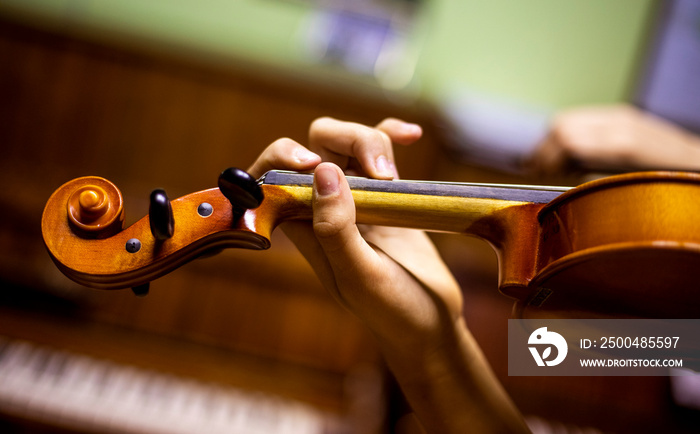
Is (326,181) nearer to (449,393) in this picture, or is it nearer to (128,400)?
(449,393)

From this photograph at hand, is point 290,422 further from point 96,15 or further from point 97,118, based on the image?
point 96,15

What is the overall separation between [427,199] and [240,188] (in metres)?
0.24

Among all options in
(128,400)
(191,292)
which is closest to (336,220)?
(128,400)

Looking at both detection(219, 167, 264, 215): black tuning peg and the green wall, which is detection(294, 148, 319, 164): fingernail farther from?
the green wall

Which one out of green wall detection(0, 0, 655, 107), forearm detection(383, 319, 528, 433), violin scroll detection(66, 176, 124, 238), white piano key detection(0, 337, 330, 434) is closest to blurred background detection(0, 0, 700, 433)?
white piano key detection(0, 337, 330, 434)

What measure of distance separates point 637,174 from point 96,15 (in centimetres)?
219

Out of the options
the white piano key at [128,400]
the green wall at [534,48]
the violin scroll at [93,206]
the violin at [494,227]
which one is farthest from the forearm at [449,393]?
the green wall at [534,48]

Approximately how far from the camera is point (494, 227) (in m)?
0.72

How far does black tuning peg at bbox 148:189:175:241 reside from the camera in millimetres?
619

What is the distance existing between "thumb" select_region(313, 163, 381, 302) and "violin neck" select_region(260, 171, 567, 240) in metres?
0.06

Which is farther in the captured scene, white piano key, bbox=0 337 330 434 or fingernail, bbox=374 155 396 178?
white piano key, bbox=0 337 330 434

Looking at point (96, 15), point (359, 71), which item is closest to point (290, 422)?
point (359, 71)

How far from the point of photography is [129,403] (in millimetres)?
1316

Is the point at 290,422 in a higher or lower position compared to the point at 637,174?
lower
